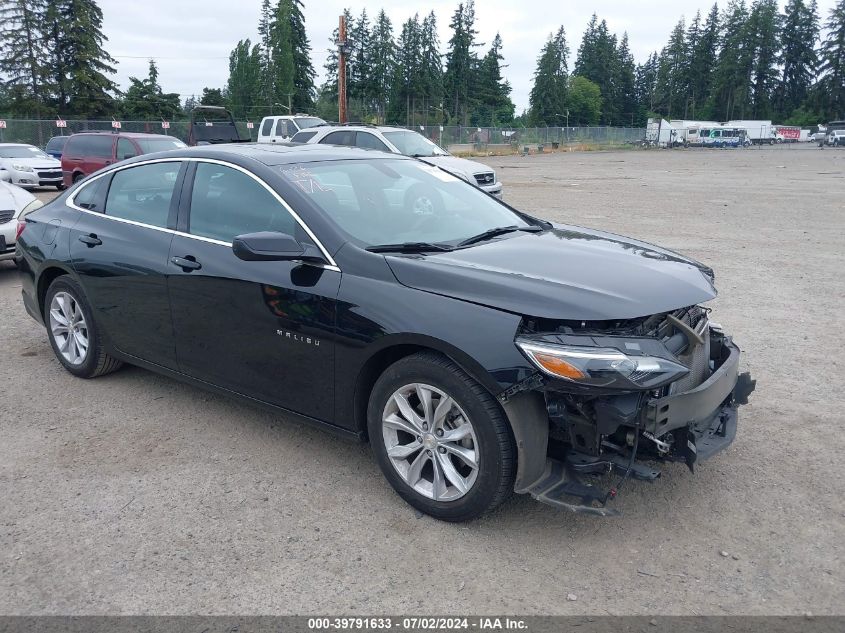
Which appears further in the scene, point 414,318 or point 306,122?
point 306,122

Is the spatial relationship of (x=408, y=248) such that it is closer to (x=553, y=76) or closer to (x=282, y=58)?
(x=282, y=58)

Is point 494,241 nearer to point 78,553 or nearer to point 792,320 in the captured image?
point 78,553

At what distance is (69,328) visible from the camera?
5285mm

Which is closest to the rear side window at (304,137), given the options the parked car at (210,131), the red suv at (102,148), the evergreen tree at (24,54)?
the red suv at (102,148)

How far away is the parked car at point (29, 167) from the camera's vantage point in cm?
2034

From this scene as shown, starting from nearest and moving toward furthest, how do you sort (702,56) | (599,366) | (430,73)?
1. (599,366)
2. (430,73)
3. (702,56)

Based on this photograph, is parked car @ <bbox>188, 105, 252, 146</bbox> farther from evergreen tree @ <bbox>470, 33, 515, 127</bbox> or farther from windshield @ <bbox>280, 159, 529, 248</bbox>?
evergreen tree @ <bbox>470, 33, 515, 127</bbox>

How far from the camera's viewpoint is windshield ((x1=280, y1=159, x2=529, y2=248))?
13.0 feet

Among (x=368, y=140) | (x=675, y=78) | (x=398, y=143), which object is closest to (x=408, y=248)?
(x=368, y=140)

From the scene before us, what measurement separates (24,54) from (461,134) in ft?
123

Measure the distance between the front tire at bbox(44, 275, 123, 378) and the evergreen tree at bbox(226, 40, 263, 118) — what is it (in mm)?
88781

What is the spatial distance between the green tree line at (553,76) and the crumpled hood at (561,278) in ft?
235

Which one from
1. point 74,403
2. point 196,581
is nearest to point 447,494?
point 196,581

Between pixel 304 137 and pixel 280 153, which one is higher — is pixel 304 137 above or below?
above
